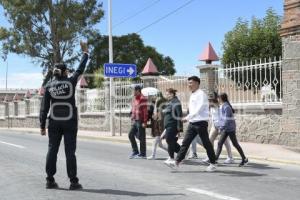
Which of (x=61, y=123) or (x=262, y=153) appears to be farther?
(x=262, y=153)

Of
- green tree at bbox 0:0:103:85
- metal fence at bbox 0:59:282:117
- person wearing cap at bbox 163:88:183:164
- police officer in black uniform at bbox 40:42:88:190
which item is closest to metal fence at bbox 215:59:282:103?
metal fence at bbox 0:59:282:117

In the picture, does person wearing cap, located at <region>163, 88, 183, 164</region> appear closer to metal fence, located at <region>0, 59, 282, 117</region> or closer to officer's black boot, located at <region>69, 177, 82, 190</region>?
officer's black boot, located at <region>69, 177, 82, 190</region>

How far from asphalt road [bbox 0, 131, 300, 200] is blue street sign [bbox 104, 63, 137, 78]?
9.52 meters

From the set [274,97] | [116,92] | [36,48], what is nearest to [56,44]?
[36,48]

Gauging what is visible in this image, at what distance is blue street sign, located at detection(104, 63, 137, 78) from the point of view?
2238 centimetres

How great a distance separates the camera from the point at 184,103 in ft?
69.9

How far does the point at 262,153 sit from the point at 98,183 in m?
6.14

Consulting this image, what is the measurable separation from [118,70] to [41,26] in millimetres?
23276

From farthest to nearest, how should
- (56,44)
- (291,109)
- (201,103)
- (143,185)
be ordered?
(56,44), (291,109), (201,103), (143,185)

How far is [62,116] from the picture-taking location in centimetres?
832

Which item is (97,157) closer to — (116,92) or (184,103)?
(184,103)

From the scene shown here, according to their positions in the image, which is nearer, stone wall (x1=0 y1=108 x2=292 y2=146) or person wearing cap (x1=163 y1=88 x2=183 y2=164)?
person wearing cap (x1=163 y1=88 x2=183 y2=164)

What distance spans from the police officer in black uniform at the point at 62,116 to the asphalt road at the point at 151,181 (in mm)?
426

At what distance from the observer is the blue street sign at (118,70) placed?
73.4 feet
